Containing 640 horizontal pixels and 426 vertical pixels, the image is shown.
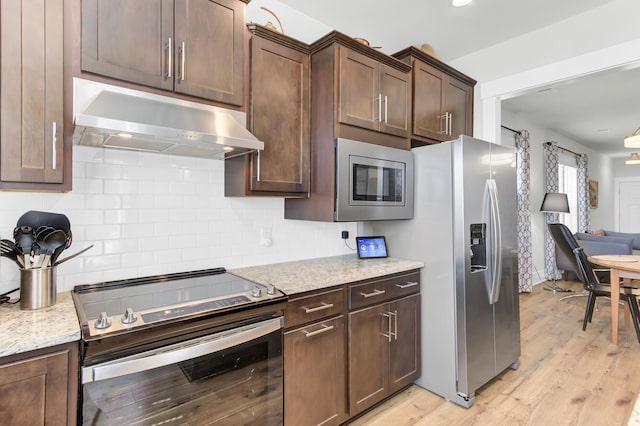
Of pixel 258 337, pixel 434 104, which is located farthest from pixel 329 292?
pixel 434 104

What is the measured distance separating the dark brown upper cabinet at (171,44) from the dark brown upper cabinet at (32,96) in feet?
0.41

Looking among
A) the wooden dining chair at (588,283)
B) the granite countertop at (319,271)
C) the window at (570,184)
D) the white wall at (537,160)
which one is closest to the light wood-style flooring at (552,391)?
the wooden dining chair at (588,283)

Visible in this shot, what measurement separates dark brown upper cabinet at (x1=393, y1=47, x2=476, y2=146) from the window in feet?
16.0

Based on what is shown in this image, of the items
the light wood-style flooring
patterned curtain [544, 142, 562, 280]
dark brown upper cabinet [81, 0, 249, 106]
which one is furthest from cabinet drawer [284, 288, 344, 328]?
patterned curtain [544, 142, 562, 280]

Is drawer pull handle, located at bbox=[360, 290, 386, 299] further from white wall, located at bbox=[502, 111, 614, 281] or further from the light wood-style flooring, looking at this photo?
white wall, located at bbox=[502, 111, 614, 281]

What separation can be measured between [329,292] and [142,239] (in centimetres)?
108

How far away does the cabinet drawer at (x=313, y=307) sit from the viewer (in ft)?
5.90

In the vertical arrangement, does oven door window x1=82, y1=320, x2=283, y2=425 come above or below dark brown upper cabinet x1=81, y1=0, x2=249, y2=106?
below

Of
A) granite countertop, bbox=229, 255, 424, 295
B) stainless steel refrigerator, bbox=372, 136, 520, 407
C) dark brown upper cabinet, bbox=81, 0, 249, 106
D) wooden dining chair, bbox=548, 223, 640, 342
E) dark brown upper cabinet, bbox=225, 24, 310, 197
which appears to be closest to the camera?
dark brown upper cabinet, bbox=81, 0, 249, 106

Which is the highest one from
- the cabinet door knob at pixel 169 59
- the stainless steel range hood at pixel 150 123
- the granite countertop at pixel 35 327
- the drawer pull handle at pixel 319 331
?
the cabinet door knob at pixel 169 59

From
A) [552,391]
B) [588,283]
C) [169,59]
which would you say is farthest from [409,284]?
[588,283]

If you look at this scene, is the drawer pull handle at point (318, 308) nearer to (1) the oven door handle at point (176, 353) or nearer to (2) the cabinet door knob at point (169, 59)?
A: (1) the oven door handle at point (176, 353)

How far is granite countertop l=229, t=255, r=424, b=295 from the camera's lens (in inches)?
75.9

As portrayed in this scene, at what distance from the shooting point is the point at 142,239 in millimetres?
1959
